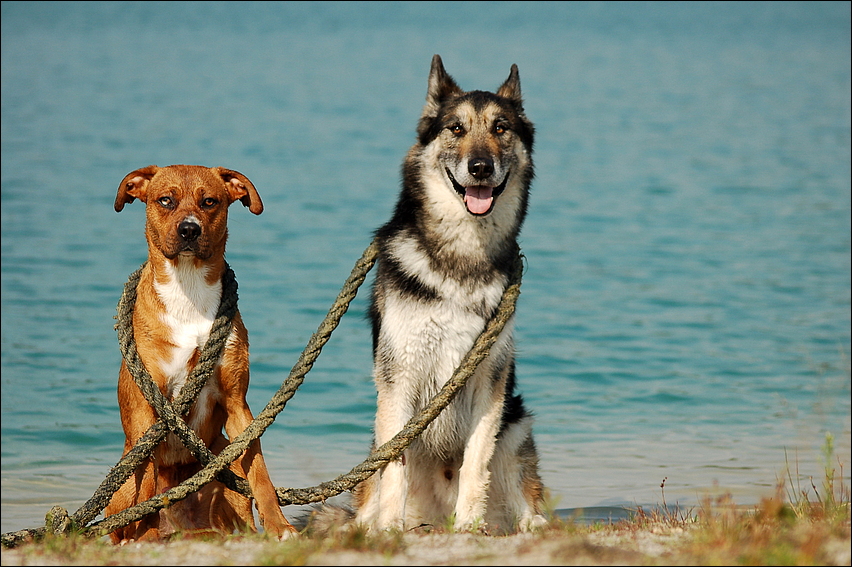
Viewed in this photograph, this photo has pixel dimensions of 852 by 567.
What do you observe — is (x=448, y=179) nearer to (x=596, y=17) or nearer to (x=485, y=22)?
(x=485, y=22)

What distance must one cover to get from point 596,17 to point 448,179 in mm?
97506

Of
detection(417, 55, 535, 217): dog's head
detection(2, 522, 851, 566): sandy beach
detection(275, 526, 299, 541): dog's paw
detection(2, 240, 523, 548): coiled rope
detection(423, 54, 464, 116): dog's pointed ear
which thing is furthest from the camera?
detection(423, 54, 464, 116): dog's pointed ear

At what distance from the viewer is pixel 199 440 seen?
4.75m

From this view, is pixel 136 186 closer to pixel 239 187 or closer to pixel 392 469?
pixel 239 187

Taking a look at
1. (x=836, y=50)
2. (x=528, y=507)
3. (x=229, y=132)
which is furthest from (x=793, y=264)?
(x=836, y=50)

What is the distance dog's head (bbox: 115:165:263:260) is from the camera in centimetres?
463

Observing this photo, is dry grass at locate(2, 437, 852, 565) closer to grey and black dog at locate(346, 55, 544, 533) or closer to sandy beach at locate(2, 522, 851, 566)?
sandy beach at locate(2, 522, 851, 566)

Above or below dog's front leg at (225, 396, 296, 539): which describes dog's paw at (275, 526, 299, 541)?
below

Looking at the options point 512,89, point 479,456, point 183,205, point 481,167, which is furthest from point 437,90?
point 479,456

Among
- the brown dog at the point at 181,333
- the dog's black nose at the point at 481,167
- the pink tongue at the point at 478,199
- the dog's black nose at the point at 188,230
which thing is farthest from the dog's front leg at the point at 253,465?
the dog's black nose at the point at 481,167

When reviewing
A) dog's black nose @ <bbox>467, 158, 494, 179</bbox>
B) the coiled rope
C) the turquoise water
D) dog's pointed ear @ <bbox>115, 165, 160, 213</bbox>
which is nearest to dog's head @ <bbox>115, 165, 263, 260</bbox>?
dog's pointed ear @ <bbox>115, 165, 160, 213</bbox>

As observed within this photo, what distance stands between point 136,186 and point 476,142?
1.70 m

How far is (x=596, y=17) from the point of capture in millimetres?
97500

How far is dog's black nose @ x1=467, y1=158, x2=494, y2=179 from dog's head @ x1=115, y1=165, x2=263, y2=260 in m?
1.10
